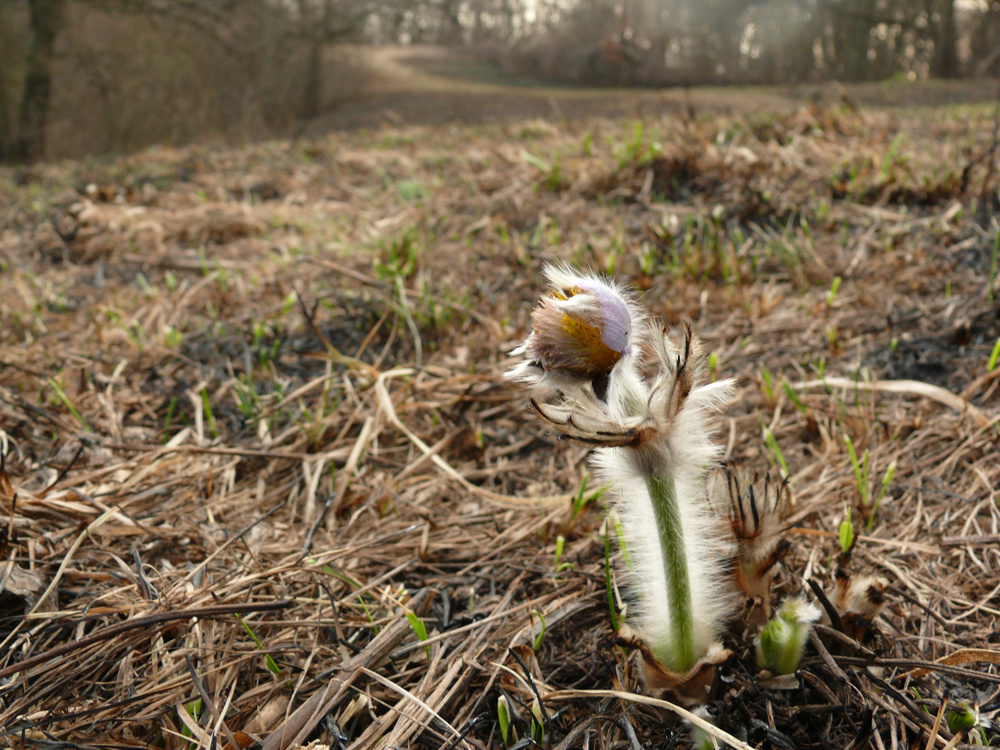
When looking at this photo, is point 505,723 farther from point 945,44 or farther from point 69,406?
point 945,44

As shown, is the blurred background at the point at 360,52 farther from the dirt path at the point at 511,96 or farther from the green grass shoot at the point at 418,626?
the green grass shoot at the point at 418,626

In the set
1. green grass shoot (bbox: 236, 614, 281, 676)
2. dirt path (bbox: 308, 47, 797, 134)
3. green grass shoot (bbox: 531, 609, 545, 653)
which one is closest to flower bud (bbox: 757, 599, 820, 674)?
green grass shoot (bbox: 531, 609, 545, 653)

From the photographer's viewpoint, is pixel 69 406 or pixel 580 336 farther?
pixel 69 406

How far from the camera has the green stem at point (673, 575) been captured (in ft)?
3.39

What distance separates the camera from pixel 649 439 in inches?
37.7

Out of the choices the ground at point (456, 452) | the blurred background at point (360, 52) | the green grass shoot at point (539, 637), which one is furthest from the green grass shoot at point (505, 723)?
the blurred background at point (360, 52)

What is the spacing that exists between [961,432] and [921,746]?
0.96 metres

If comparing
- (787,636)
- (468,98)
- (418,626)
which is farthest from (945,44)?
(418,626)

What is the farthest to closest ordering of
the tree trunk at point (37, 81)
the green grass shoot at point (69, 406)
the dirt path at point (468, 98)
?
the tree trunk at point (37, 81)
the dirt path at point (468, 98)
the green grass shoot at point (69, 406)

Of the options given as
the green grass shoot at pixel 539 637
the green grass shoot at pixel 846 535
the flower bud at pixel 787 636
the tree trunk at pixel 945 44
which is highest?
the tree trunk at pixel 945 44

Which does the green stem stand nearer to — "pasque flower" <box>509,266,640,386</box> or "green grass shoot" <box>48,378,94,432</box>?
"pasque flower" <box>509,266,640,386</box>

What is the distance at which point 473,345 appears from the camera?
2506 mm

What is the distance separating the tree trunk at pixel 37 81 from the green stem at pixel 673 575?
10792 mm

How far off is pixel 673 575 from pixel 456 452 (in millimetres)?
1077
